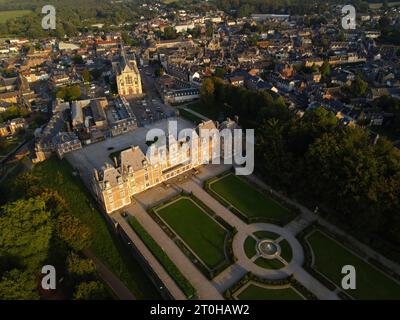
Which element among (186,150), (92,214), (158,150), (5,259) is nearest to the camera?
(5,259)

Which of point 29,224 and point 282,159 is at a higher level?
point 282,159

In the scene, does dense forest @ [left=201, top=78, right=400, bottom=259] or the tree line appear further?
dense forest @ [left=201, top=78, right=400, bottom=259]

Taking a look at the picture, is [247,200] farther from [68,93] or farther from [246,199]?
[68,93]

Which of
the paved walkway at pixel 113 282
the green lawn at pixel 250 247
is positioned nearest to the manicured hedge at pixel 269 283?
the green lawn at pixel 250 247

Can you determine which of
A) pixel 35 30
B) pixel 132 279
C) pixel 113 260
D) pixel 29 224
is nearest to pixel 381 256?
pixel 132 279

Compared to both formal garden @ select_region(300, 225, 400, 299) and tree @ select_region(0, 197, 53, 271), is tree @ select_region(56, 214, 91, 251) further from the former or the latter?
formal garden @ select_region(300, 225, 400, 299)

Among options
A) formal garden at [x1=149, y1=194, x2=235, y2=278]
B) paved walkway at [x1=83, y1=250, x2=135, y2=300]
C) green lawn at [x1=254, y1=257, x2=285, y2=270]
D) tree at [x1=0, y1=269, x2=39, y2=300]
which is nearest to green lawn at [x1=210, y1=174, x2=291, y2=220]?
formal garden at [x1=149, y1=194, x2=235, y2=278]

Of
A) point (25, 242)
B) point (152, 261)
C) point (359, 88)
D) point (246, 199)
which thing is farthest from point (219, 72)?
point (25, 242)

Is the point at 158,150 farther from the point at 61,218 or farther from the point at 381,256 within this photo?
the point at 381,256
